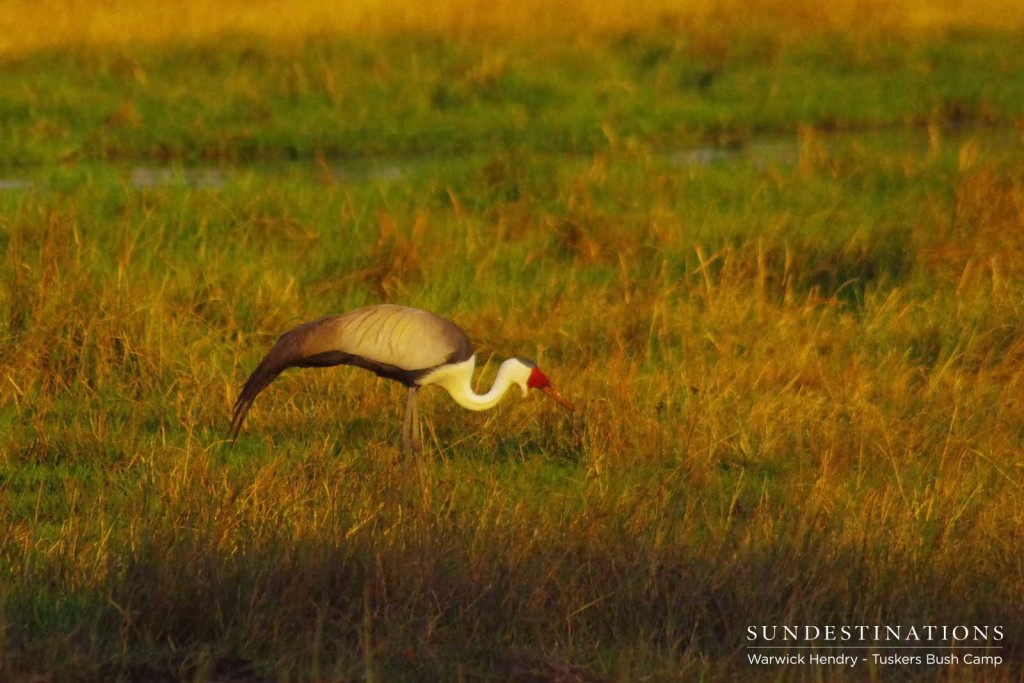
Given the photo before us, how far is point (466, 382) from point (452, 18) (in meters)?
11.8

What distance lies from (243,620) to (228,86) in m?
10.2

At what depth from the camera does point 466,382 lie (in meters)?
5.71

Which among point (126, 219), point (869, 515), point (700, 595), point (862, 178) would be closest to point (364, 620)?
point (700, 595)

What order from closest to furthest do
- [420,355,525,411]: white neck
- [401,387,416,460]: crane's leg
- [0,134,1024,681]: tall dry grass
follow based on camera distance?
[0,134,1024,681]: tall dry grass, [420,355,525,411]: white neck, [401,387,416,460]: crane's leg

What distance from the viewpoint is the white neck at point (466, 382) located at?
564 cm

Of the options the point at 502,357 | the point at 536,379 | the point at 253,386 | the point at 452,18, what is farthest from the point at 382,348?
the point at 452,18

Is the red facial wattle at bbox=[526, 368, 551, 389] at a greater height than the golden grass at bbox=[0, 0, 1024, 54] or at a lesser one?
greater

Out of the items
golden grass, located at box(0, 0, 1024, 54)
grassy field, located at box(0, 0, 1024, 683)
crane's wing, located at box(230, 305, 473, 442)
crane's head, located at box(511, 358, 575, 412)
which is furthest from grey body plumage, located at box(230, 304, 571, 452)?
golden grass, located at box(0, 0, 1024, 54)

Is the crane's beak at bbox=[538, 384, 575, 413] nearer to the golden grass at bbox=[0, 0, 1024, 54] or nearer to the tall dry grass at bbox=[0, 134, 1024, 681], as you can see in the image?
the tall dry grass at bbox=[0, 134, 1024, 681]

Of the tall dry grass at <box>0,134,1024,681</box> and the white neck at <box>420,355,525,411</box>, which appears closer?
the tall dry grass at <box>0,134,1024,681</box>

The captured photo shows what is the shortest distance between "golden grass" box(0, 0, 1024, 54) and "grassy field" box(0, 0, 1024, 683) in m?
1.00

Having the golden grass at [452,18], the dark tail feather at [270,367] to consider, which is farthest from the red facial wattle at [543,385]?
the golden grass at [452,18]

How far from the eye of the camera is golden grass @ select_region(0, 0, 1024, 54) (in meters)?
15.8

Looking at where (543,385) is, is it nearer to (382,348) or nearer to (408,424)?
(408,424)
